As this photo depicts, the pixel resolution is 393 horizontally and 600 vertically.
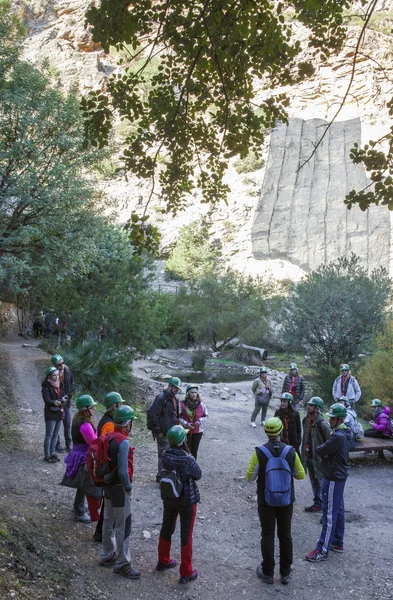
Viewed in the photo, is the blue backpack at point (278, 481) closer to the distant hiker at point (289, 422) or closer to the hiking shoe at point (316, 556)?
the hiking shoe at point (316, 556)

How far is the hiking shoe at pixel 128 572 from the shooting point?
4.47 metres

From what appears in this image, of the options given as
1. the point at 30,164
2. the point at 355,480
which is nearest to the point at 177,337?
the point at 30,164

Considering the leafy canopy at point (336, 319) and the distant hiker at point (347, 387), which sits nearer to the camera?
the distant hiker at point (347, 387)

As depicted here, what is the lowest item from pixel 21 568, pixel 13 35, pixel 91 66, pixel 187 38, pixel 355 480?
pixel 355 480

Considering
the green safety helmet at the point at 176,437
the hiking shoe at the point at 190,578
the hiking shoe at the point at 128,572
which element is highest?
the green safety helmet at the point at 176,437

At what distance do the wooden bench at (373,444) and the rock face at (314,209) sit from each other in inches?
1914

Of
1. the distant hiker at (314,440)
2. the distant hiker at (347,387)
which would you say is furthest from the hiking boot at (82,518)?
the distant hiker at (347,387)

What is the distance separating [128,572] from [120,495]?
→ 72 centimetres

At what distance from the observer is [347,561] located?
5516 mm

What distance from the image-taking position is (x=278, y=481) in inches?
184

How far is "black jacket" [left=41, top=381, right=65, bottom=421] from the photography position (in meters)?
7.73

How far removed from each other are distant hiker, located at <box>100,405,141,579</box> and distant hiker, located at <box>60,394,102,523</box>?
77 centimetres

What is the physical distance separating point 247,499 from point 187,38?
642cm

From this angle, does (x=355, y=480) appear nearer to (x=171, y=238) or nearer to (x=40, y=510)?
(x=40, y=510)
